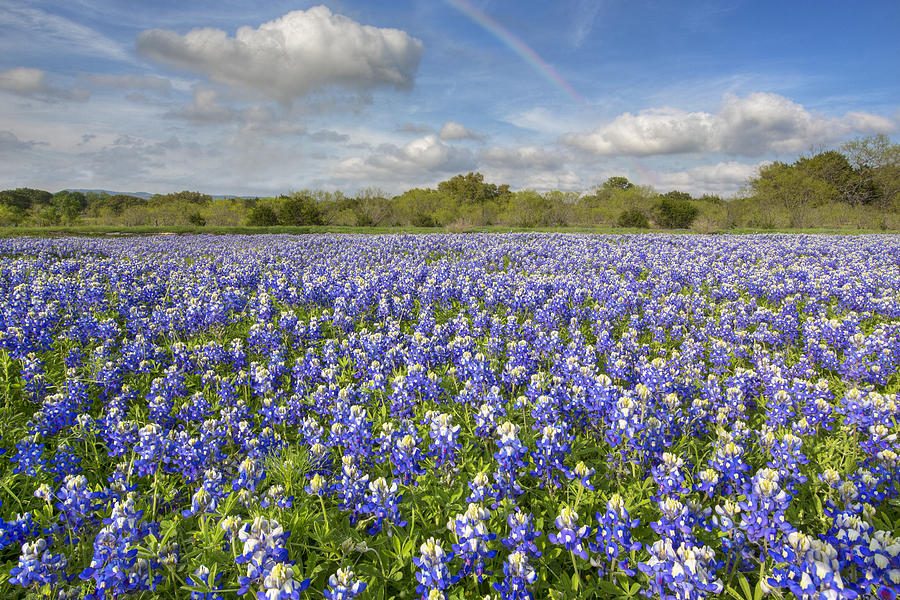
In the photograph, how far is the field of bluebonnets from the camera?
2338 millimetres

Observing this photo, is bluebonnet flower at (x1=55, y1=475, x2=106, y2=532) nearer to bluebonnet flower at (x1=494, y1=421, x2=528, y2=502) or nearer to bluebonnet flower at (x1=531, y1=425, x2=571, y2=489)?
bluebonnet flower at (x1=494, y1=421, x2=528, y2=502)

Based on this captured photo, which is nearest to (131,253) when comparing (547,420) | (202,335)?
(202,335)

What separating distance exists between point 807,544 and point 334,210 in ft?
224

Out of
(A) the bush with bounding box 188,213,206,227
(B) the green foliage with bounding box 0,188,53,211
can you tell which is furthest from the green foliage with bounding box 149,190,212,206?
(B) the green foliage with bounding box 0,188,53,211

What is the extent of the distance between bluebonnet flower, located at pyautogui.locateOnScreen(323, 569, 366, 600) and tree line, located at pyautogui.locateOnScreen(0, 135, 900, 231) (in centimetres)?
3774

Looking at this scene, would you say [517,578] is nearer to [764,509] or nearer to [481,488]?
[481,488]

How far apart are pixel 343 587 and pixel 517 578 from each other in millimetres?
971

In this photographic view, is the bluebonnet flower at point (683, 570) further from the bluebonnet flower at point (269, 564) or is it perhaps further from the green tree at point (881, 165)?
the green tree at point (881, 165)

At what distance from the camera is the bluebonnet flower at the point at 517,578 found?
2256 mm

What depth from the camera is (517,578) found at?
233 centimetres

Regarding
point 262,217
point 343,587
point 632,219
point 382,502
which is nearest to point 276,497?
point 382,502

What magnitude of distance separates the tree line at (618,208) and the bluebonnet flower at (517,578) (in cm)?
3749

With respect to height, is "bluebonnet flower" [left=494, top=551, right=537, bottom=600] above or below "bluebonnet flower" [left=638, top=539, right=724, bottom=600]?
below

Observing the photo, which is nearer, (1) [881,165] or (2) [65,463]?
(2) [65,463]
